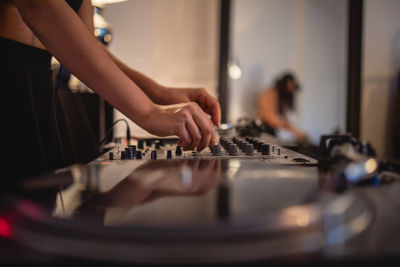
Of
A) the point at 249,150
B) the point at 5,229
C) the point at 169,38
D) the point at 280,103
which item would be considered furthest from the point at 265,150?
the point at 280,103

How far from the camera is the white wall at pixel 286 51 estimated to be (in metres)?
5.59

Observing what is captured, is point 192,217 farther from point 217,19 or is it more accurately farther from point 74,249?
point 217,19

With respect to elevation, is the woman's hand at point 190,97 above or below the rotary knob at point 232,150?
above

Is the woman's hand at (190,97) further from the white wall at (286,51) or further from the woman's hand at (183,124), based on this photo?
the white wall at (286,51)

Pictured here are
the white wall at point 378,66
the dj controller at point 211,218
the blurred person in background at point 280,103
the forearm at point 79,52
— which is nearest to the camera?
the dj controller at point 211,218

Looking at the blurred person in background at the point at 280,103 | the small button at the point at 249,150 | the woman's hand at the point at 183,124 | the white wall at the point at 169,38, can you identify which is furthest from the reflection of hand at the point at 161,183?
the blurred person in background at the point at 280,103

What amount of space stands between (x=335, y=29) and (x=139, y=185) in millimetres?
6269

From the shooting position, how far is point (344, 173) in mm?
336

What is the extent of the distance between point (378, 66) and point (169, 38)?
246 centimetres

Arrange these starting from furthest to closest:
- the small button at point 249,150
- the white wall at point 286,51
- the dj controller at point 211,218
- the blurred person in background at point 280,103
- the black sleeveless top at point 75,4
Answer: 1. the white wall at point 286,51
2. the blurred person in background at point 280,103
3. the black sleeveless top at point 75,4
4. the small button at point 249,150
5. the dj controller at point 211,218

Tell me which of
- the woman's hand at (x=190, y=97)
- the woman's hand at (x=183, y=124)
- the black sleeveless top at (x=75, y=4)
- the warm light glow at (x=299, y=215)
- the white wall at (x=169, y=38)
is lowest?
the warm light glow at (x=299, y=215)

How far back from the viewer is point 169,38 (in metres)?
4.11

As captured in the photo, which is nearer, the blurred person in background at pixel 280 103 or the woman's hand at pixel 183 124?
the woman's hand at pixel 183 124

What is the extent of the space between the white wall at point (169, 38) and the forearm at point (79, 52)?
3.53m
